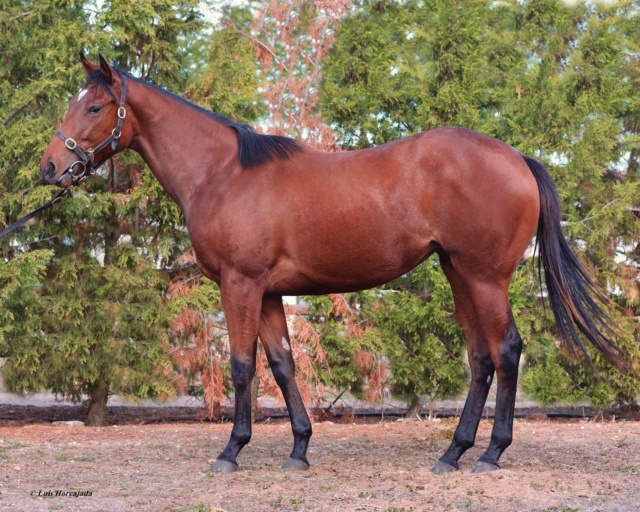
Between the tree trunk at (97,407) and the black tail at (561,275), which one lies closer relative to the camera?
the black tail at (561,275)

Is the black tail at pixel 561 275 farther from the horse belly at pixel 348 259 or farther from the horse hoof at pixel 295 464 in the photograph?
the horse hoof at pixel 295 464

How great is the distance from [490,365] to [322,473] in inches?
51.9


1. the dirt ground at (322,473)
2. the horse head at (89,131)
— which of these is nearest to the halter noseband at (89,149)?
the horse head at (89,131)

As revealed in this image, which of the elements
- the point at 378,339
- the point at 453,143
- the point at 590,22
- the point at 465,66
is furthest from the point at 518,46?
the point at 453,143

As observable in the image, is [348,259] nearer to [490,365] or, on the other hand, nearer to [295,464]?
[490,365]

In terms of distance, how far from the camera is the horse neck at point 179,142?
17.2 feet

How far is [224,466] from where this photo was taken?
501 cm

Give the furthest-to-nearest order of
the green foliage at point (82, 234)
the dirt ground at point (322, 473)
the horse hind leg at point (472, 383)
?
the green foliage at point (82, 234), the horse hind leg at point (472, 383), the dirt ground at point (322, 473)

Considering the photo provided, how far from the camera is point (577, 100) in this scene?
8484 mm

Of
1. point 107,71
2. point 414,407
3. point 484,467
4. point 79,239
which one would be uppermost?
point 107,71

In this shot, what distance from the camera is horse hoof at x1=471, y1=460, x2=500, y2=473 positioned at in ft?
15.9

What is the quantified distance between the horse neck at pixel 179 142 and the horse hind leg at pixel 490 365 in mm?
1695

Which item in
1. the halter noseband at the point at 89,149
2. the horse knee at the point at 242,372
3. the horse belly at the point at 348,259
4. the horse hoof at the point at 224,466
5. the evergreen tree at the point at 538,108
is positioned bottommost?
the horse hoof at the point at 224,466

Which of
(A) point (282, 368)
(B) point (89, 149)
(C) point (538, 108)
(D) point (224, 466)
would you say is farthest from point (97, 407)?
(C) point (538, 108)
